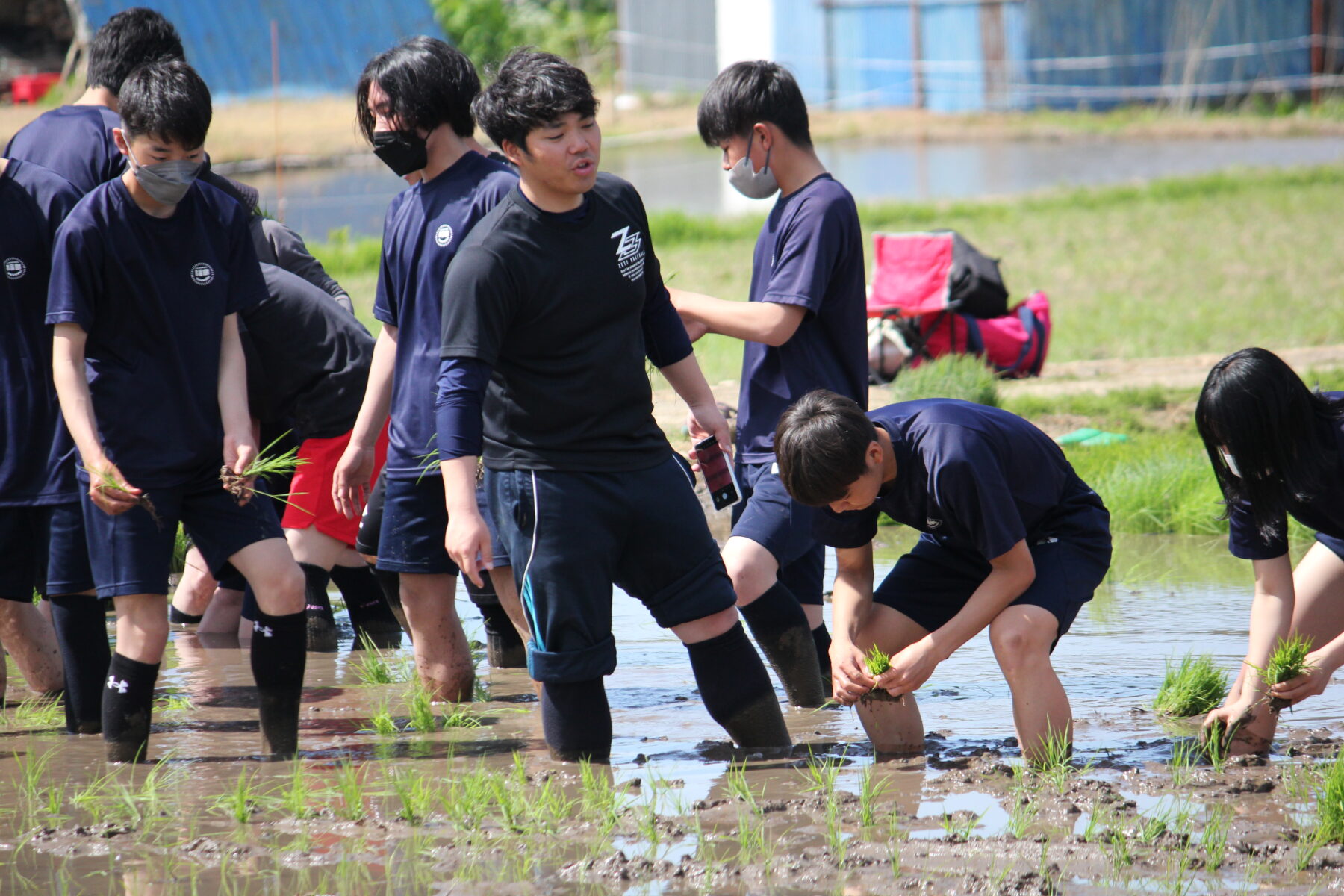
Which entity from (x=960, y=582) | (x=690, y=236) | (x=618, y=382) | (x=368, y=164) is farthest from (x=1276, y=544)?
(x=368, y=164)

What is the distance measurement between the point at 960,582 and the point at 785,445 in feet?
2.48

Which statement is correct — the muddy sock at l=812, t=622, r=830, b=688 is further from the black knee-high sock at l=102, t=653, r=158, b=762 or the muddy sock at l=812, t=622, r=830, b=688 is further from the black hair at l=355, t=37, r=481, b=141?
the black knee-high sock at l=102, t=653, r=158, b=762

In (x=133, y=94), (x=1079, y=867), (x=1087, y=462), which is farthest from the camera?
(x=1087, y=462)

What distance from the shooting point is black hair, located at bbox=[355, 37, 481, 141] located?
422 cm

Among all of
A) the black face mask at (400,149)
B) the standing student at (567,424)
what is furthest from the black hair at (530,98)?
the black face mask at (400,149)

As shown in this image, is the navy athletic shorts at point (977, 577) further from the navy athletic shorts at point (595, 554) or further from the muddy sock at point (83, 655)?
the muddy sock at point (83, 655)

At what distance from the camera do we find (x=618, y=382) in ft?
12.2

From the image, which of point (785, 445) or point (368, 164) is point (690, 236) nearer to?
point (368, 164)

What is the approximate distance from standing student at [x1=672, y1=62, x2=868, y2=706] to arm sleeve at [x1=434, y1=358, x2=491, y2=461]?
0.91 metres

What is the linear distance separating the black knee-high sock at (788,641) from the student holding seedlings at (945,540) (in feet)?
1.07

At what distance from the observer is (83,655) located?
166 inches

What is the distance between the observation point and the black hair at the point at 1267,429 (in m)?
3.55

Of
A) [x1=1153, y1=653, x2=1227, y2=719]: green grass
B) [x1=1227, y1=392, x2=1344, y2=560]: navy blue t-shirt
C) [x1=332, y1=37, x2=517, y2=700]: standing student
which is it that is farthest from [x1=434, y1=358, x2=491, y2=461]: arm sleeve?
[x1=1153, y1=653, x2=1227, y2=719]: green grass

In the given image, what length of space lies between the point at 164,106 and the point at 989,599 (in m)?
2.35
